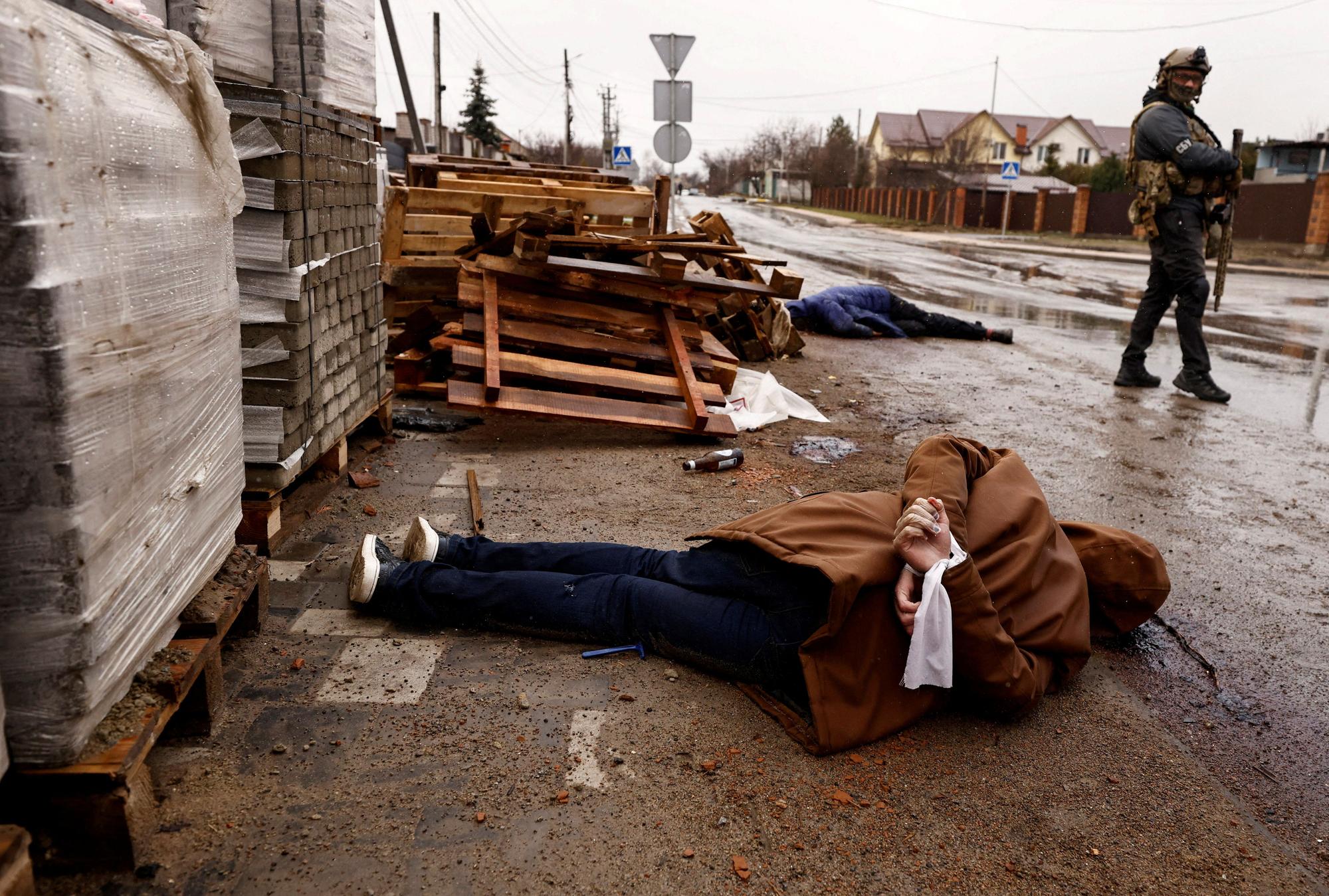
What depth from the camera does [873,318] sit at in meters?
10.3

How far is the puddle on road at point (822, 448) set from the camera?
5762mm

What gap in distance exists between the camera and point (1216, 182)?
746 centimetres

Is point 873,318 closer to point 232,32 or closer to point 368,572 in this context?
point 232,32

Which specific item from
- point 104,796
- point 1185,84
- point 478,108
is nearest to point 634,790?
point 104,796

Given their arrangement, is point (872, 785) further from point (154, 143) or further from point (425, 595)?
point (154, 143)

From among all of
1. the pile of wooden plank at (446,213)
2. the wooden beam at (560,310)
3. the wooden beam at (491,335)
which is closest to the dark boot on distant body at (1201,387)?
the wooden beam at (560,310)

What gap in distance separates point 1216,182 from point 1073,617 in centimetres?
597

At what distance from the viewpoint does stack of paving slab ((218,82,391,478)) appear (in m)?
3.61

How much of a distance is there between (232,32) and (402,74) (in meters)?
12.3

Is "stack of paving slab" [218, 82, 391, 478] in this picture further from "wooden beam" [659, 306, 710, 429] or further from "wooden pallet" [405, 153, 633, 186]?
"wooden pallet" [405, 153, 633, 186]

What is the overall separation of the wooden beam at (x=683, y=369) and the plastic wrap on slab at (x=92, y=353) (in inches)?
143

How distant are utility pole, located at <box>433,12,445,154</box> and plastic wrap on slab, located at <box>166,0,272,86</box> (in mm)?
23289

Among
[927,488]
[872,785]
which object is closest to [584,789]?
[872,785]

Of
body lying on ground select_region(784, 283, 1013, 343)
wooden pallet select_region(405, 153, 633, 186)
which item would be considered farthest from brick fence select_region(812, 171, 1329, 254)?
wooden pallet select_region(405, 153, 633, 186)
